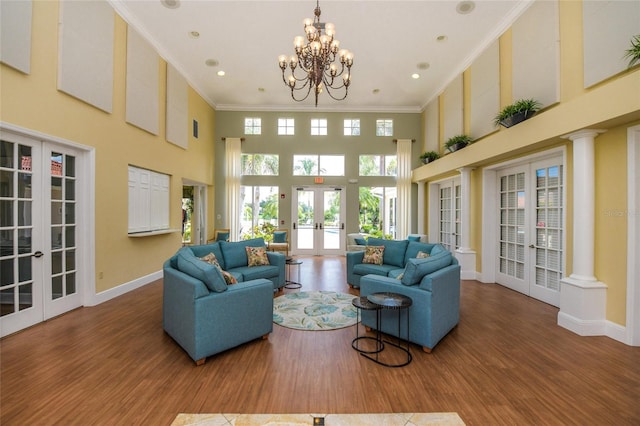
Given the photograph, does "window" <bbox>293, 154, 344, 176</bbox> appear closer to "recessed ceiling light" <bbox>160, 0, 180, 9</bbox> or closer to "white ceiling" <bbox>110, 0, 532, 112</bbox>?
"white ceiling" <bbox>110, 0, 532, 112</bbox>

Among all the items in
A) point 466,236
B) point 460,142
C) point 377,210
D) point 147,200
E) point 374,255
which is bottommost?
point 374,255

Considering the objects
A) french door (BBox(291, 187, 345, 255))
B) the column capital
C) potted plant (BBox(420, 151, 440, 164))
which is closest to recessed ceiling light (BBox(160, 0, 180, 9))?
french door (BBox(291, 187, 345, 255))

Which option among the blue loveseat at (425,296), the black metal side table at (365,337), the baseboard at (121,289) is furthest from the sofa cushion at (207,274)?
the baseboard at (121,289)

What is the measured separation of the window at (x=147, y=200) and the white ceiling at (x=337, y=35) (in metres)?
2.56

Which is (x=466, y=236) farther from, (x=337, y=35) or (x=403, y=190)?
(x=337, y=35)

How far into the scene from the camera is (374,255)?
520cm

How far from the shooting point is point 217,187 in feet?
29.2

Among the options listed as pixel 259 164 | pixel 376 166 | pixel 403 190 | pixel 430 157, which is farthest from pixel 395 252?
pixel 259 164

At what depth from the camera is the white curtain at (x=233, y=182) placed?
28.8ft

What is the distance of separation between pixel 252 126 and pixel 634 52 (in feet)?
27.3

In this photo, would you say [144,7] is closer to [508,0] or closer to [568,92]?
[508,0]

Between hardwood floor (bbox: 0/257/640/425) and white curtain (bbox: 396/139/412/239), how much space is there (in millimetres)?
5253

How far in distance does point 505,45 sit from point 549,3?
101 centimetres

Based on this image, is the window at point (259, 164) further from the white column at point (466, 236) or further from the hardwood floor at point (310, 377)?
the hardwood floor at point (310, 377)
